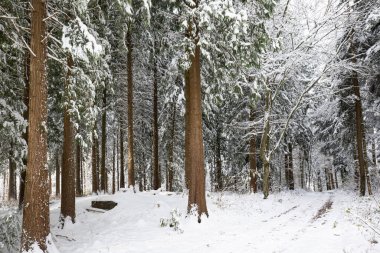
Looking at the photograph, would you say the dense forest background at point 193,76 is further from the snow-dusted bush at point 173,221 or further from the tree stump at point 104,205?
the tree stump at point 104,205

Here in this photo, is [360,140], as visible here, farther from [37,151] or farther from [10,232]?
[10,232]

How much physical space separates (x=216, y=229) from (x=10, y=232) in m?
5.98

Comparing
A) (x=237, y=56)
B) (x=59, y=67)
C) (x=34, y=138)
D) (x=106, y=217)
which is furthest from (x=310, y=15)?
(x=34, y=138)

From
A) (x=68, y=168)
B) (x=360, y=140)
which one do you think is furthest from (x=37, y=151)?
(x=360, y=140)

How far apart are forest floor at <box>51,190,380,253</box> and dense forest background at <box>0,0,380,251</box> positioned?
3.94 feet

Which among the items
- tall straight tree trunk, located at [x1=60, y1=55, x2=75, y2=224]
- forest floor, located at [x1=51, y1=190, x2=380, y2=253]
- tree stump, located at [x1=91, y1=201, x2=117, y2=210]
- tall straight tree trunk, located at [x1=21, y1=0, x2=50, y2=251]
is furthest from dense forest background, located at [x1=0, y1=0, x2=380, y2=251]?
tree stump, located at [x1=91, y1=201, x2=117, y2=210]

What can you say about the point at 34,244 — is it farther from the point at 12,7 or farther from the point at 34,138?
the point at 12,7

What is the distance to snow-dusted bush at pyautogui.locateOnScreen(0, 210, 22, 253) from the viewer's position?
7.92 m

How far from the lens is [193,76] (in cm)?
1239

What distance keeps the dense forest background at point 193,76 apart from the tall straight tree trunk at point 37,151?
0.50 ft

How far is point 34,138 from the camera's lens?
7449 millimetres

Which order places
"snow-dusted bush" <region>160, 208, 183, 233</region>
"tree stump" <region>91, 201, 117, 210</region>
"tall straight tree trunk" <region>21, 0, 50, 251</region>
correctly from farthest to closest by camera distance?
"tree stump" <region>91, 201, 117, 210</region> → "snow-dusted bush" <region>160, 208, 183, 233</region> → "tall straight tree trunk" <region>21, 0, 50, 251</region>

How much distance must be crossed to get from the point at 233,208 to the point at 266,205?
7.74ft

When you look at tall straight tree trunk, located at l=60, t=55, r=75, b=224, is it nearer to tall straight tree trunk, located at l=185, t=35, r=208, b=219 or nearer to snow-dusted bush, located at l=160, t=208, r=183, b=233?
snow-dusted bush, located at l=160, t=208, r=183, b=233
